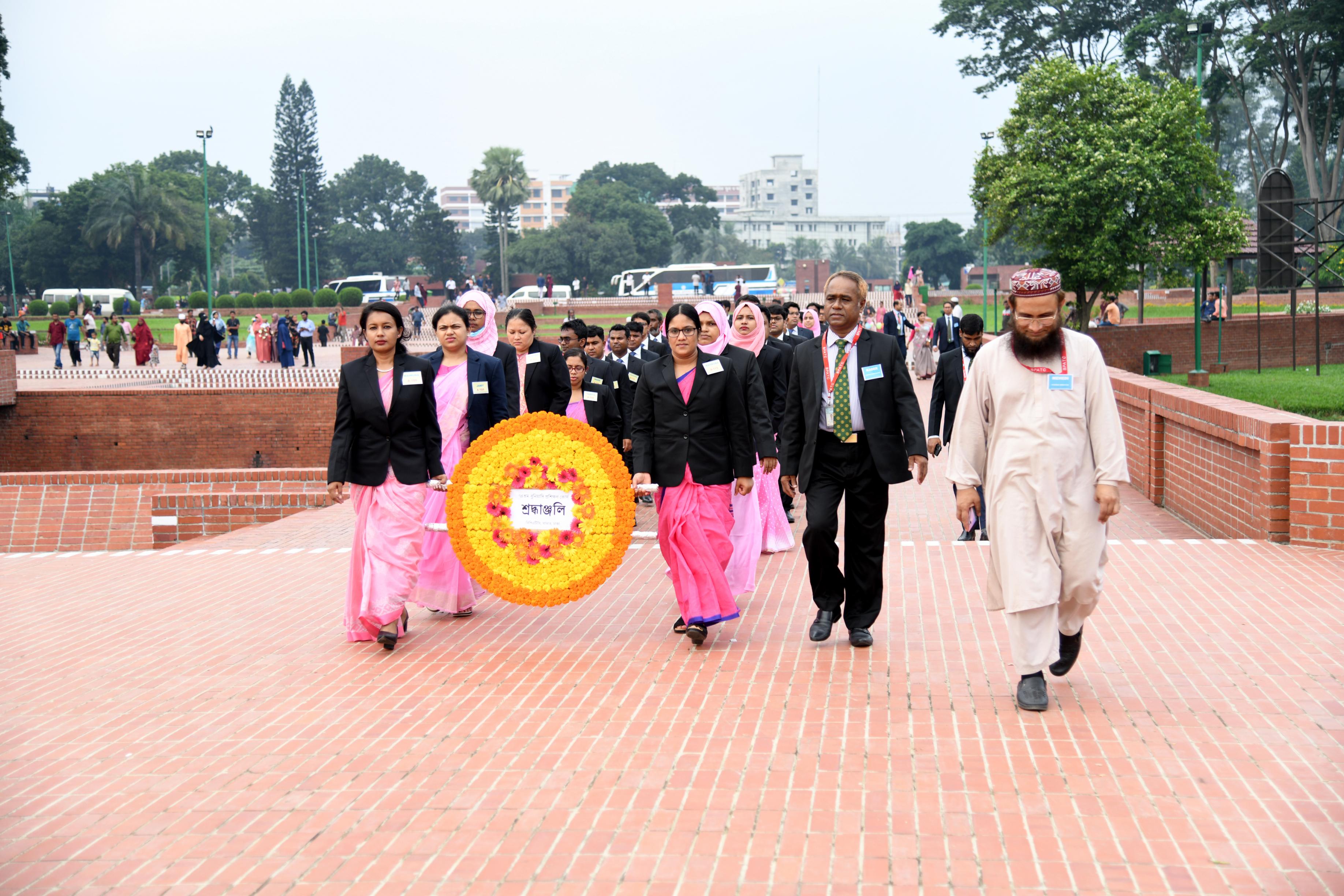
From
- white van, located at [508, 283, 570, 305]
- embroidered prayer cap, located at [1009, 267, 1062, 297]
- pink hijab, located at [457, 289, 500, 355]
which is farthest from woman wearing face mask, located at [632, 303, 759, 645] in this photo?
white van, located at [508, 283, 570, 305]

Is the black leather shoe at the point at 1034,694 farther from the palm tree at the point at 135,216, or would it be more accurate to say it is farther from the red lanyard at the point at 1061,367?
the palm tree at the point at 135,216

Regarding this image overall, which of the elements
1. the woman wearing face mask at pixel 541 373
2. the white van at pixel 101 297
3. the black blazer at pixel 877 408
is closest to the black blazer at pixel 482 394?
the woman wearing face mask at pixel 541 373

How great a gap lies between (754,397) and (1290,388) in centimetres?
1771

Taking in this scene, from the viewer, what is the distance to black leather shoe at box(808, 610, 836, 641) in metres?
6.24

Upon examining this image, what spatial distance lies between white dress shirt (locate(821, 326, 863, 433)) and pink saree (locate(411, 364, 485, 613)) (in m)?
2.33

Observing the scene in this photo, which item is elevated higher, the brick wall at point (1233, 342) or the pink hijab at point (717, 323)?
the pink hijab at point (717, 323)

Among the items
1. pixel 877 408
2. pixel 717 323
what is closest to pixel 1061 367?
pixel 877 408

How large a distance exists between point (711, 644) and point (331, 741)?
2.14 metres

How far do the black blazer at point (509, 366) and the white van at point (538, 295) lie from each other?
55.7 m

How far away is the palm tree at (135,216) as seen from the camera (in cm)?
7856

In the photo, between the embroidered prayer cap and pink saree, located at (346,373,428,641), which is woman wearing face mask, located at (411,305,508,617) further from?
the embroidered prayer cap

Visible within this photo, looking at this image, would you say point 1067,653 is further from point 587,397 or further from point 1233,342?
point 1233,342

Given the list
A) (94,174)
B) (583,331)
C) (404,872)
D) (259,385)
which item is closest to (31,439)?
(259,385)

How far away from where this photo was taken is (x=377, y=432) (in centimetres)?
655
